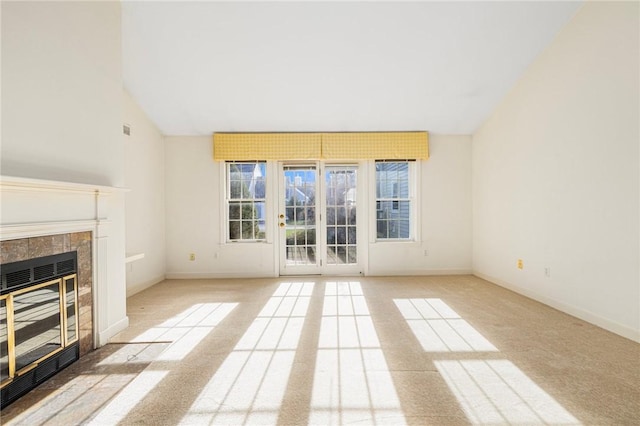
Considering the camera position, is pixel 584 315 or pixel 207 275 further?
pixel 207 275

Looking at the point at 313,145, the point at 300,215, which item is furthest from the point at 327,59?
the point at 300,215

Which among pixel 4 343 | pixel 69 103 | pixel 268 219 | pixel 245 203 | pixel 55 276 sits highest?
pixel 69 103

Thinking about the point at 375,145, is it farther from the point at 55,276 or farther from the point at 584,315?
the point at 55,276

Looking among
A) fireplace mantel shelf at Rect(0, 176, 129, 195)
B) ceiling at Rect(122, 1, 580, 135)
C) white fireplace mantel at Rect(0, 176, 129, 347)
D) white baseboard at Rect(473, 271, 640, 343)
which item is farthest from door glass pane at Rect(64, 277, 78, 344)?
white baseboard at Rect(473, 271, 640, 343)

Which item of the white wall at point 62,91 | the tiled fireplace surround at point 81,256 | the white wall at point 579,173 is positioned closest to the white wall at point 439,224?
the white wall at point 579,173

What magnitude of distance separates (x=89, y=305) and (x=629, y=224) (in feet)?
14.8

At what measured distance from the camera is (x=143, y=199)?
4152mm

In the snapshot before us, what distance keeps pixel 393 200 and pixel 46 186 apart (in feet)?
14.0

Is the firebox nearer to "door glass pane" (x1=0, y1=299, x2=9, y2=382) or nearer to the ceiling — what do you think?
"door glass pane" (x1=0, y1=299, x2=9, y2=382)

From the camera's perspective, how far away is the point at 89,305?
235 centimetres

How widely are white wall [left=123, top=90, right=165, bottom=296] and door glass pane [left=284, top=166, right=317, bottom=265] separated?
197 centimetres

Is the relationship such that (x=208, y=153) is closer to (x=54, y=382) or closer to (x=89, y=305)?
(x=89, y=305)

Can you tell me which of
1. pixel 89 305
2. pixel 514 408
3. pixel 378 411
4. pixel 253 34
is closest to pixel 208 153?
pixel 253 34

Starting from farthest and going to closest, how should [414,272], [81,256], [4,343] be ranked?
[414,272]
[81,256]
[4,343]
